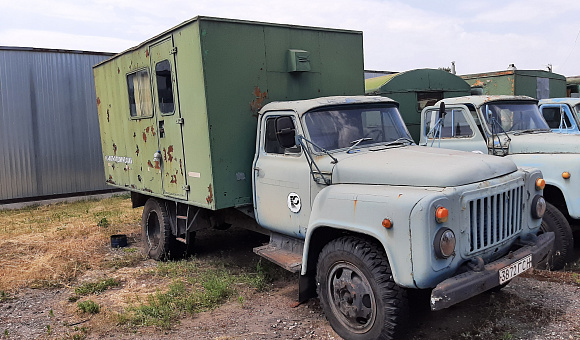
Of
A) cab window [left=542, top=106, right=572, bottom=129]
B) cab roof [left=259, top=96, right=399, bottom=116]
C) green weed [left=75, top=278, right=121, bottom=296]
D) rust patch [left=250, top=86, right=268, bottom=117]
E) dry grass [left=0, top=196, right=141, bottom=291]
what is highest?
rust patch [left=250, top=86, right=268, bottom=117]

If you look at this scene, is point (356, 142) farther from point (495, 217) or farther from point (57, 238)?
point (57, 238)

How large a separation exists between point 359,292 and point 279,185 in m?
1.47

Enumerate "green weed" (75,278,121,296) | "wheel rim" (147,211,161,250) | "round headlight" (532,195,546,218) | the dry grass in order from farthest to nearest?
1. "wheel rim" (147,211,161,250)
2. the dry grass
3. "green weed" (75,278,121,296)
4. "round headlight" (532,195,546,218)

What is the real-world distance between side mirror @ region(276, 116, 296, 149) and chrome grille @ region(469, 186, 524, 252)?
1832mm

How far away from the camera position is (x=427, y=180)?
11.8 ft

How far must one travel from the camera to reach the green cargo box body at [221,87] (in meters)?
5.17

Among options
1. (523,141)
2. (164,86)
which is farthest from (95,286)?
(523,141)

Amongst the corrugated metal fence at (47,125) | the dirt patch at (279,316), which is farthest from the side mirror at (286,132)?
the corrugated metal fence at (47,125)

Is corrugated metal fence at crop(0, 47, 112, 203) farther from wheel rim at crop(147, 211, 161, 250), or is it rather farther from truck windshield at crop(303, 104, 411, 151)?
truck windshield at crop(303, 104, 411, 151)

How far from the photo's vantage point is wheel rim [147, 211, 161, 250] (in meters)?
7.04

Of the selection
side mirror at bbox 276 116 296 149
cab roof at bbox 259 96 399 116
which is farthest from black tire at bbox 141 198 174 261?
side mirror at bbox 276 116 296 149

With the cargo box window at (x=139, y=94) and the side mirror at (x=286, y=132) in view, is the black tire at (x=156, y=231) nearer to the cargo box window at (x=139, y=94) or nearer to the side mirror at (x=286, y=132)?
the cargo box window at (x=139, y=94)

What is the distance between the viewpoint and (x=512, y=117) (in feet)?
21.1

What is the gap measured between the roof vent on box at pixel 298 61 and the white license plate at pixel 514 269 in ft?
10.2
